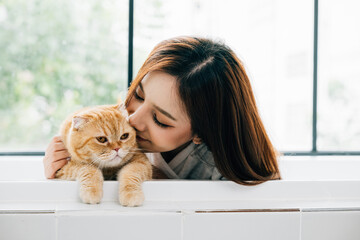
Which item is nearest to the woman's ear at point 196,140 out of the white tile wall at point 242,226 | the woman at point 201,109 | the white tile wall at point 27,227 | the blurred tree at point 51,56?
the woman at point 201,109

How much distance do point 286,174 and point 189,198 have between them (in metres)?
1.11

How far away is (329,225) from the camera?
899mm

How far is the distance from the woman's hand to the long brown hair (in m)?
0.37

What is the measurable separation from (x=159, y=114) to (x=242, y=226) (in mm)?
486

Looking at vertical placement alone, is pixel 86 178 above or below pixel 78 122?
below

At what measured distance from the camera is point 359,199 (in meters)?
0.98

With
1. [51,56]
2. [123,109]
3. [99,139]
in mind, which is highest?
[51,56]

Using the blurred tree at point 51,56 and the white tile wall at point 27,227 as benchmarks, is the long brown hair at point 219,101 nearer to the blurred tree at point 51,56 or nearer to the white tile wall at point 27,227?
the white tile wall at point 27,227

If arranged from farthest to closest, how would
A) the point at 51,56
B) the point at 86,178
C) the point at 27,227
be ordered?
the point at 51,56 < the point at 86,178 < the point at 27,227

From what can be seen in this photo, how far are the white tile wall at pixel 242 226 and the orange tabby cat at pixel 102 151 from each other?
182mm

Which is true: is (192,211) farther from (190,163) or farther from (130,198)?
(190,163)

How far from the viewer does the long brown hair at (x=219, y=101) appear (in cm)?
110

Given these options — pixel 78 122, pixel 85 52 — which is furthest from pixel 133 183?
pixel 85 52

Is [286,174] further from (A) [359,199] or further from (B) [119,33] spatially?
(B) [119,33]
